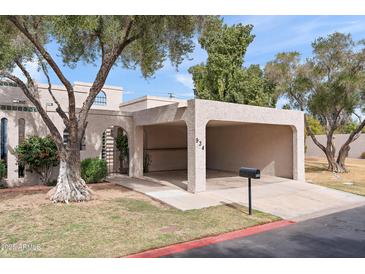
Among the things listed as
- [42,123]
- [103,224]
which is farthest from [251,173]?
[42,123]

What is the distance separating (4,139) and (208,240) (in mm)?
9714

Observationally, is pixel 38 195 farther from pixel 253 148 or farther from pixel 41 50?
pixel 253 148

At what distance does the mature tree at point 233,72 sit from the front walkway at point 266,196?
46.9 ft

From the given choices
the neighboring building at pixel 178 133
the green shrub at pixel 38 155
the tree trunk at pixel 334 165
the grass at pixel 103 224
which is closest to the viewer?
the grass at pixel 103 224

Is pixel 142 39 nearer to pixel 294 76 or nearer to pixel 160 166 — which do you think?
pixel 160 166

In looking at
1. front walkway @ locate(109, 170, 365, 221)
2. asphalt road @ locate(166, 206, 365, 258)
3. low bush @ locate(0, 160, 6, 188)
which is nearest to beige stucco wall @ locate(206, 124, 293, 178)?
front walkway @ locate(109, 170, 365, 221)

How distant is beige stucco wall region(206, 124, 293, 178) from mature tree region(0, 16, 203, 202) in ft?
21.4

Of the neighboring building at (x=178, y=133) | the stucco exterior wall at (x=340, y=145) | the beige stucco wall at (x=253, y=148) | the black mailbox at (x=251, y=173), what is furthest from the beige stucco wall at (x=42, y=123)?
the stucco exterior wall at (x=340, y=145)

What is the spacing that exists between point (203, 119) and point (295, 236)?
213 inches

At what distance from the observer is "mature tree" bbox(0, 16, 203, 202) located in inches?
352

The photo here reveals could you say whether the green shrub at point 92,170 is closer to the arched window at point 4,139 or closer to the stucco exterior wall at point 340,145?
the arched window at point 4,139

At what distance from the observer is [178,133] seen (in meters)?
19.4

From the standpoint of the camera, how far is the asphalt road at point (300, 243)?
5.35 meters

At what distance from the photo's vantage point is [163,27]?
9883 mm
